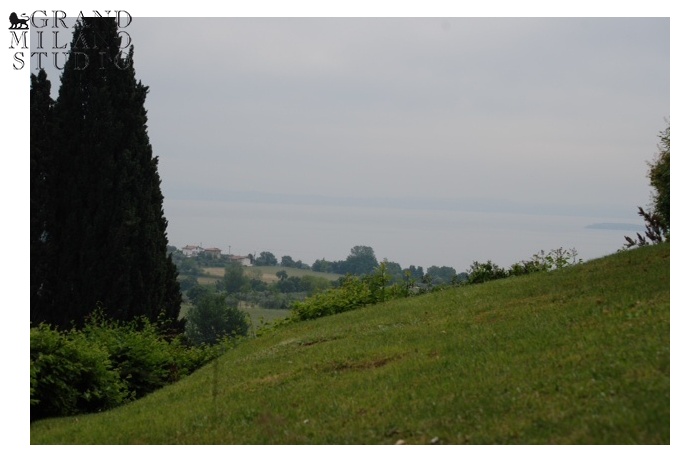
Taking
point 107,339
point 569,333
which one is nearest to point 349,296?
point 107,339

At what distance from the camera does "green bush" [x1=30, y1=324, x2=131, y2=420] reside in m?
11.5

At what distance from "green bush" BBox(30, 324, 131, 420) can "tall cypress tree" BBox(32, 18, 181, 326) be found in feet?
24.9

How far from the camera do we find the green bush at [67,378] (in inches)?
452

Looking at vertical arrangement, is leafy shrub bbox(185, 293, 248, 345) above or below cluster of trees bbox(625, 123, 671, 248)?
below

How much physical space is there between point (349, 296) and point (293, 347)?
5874mm

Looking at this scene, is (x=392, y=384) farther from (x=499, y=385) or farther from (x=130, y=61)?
(x=130, y=61)

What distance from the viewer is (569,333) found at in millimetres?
10016

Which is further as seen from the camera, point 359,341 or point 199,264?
point 199,264

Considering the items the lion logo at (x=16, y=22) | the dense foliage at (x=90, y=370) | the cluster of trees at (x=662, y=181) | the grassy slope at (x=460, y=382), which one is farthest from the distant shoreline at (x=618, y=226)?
the lion logo at (x=16, y=22)

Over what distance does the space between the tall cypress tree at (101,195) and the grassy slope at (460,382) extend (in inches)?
266

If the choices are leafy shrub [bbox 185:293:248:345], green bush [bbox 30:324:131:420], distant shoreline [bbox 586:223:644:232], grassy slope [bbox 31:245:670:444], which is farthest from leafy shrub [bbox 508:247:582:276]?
green bush [bbox 30:324:131:420]

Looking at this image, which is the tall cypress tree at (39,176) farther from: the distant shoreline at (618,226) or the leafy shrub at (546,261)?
the distant shoreline at (618,226)

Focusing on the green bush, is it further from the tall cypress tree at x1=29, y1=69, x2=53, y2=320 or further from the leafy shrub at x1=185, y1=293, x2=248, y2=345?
the leafy shrub at x1=185, y1=293, x2=248, y2=345

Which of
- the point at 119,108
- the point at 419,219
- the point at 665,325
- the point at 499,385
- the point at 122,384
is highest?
the point at 119,108
